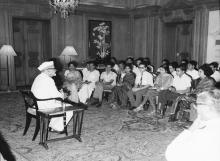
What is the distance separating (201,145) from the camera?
1874mm

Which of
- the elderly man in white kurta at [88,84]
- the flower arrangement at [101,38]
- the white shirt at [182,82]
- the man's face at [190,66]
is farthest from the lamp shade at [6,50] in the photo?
the man's face at [190,66]

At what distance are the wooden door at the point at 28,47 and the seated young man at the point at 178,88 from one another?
5774 millimetres

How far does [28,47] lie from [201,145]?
950 cm

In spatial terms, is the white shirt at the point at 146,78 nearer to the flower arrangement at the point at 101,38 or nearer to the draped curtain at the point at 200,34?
the draped curtain at the point at 200,34

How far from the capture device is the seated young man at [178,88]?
6.20m

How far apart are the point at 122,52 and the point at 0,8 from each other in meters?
5.21

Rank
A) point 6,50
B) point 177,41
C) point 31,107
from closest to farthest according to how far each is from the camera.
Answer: point 31,107, point 6,50, point 177,41

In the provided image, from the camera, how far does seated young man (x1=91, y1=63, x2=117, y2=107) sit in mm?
7617

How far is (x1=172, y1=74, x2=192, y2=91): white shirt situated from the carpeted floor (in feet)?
3.18

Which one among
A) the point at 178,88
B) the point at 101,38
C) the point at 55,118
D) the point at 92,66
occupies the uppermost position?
the point at 101,38

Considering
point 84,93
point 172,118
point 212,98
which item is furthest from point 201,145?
point 84,93

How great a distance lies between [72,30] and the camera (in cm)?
1077

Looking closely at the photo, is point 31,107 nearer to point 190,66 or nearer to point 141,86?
point 141,86

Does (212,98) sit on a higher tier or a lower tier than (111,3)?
lower
